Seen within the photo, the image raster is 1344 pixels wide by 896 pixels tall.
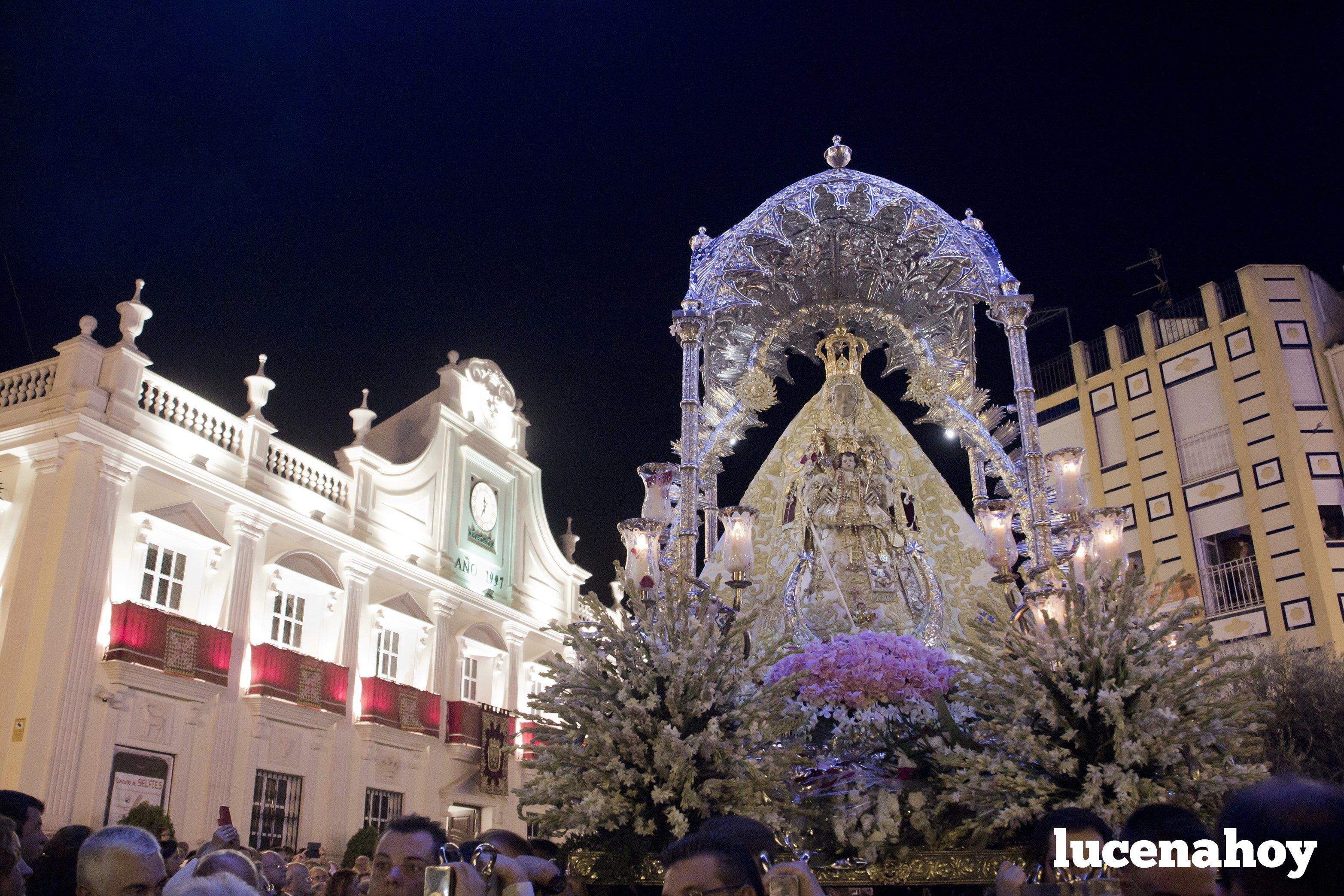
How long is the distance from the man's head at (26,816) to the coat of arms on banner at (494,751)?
51.4ft

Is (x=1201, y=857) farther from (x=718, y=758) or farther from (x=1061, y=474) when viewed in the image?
A: (x=1061, y=474)

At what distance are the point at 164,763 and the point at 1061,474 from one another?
12523mm

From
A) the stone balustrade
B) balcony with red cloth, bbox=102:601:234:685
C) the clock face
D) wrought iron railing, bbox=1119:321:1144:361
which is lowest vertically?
balcony with red cloth, bbox=102:601:234:685

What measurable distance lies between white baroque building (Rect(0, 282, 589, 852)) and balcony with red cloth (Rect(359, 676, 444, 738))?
0.04 m

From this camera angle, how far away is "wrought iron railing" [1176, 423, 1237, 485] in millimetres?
22344

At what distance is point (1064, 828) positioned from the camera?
12.2ft

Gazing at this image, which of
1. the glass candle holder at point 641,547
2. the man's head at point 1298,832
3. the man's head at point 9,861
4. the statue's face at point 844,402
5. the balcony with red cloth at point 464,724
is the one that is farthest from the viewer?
the balcony with red cloth at point 464,724

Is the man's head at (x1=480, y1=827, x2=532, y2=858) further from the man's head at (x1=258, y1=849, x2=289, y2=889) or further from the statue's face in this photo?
the statue's face

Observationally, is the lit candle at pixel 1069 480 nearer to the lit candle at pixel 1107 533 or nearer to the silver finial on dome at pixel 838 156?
the lit candle at pixel 1107 533

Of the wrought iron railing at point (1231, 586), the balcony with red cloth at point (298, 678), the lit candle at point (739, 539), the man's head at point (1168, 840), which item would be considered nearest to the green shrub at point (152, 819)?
the balcony with red cloth at point (298, 678)

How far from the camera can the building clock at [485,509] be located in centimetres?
2192

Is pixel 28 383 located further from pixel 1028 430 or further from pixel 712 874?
pixel 712 874

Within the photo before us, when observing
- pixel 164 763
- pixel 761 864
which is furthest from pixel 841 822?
pixel 164 763

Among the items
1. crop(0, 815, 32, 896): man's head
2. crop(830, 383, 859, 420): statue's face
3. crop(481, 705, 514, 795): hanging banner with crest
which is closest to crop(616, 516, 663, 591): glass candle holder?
crop(830, 383, 859, 420): statue's face
